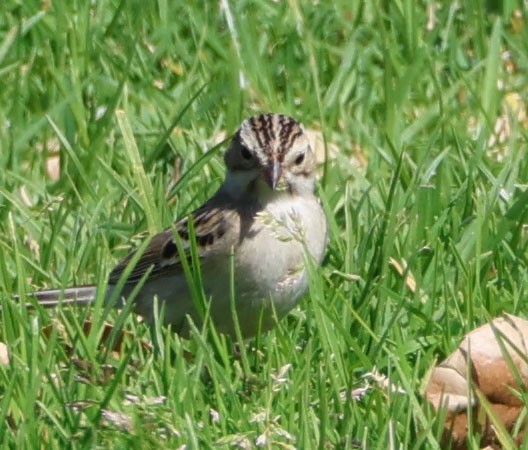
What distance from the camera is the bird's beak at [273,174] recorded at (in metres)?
5.08

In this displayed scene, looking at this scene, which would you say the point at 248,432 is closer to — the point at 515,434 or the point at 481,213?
the point at 515,434

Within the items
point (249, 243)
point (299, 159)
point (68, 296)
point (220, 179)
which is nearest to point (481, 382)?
point (249, 243)

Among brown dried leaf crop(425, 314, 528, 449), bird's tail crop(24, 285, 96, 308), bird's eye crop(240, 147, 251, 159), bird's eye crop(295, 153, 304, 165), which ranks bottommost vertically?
bird's tail crop(24, 285, 96, 308)

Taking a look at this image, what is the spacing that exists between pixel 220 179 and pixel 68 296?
1080 millimetres

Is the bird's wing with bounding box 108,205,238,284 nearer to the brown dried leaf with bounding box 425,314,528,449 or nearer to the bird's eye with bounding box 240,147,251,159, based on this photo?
the bird's eye with bounding box 240,147,251,159

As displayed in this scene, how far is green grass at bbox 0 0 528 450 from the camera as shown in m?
4.03

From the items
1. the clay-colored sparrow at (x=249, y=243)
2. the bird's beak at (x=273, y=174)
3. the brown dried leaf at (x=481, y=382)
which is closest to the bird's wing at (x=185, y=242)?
the clay-colored sparrow at (x=249, y=243)

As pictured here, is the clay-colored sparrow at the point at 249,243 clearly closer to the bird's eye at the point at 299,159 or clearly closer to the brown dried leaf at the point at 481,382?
the bird's eye at the point at 299,159

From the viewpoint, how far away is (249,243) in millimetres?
5090

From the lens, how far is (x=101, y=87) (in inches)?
267

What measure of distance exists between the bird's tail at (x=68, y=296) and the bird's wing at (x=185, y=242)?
0.19m

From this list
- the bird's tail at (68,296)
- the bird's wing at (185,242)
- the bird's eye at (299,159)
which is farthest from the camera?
the bird's eye at (299,159)

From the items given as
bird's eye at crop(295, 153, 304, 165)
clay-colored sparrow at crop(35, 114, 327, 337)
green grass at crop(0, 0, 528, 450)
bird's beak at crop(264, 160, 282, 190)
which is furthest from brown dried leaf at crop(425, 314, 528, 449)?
bird's eye at crop(295, 153, 304, 165)

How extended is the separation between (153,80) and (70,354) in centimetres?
263
